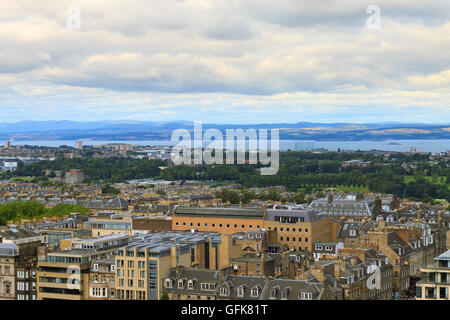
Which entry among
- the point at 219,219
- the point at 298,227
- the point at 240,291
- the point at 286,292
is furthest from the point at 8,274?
the point at 298,227

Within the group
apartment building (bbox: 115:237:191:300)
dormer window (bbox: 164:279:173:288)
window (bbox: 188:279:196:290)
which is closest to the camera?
window (bbox: 188:279:196:290)

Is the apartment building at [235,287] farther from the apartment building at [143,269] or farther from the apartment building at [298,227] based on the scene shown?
the apartment building at [298,227]

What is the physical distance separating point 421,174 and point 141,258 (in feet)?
474

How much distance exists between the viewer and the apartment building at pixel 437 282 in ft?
131

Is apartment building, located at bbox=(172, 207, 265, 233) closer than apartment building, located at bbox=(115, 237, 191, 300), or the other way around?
apartment building, located at bbox=(115, 237, 191, 300)

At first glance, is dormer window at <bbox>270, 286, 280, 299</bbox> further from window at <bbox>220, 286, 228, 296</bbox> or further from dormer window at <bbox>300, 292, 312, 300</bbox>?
window at <bbox>220, 286, 228, 296</bbox>

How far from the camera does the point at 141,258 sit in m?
46.7

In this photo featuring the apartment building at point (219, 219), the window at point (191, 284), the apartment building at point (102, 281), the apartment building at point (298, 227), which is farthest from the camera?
the apartment building at point (219, 219)

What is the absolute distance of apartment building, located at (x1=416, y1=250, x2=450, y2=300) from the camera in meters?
39.8

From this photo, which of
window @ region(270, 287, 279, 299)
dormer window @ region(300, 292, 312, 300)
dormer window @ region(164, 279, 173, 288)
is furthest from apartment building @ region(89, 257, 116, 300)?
dormer window @ region(300, 292, 312, 300)

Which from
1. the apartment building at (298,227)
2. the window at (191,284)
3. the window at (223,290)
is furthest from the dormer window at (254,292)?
the apartment building at (298,227)
